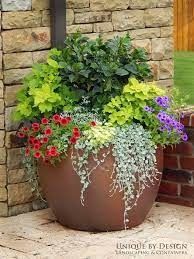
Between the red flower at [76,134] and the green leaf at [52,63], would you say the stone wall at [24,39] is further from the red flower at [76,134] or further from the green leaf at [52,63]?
the red flower at [76,134]

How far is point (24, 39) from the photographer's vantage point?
5.77 meters

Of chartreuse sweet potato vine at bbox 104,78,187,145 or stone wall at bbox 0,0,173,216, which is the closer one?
chartreuse sweet potato vine at bbox 104,78,187,145

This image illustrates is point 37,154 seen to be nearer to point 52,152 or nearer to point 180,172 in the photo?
point 52,152

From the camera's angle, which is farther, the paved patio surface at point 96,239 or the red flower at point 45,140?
the red flower at point 45,140

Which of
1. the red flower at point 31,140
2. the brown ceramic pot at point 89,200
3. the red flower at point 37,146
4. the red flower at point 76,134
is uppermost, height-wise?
the red flower at point 76,134

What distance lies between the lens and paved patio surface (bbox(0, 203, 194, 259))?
16.5 ft

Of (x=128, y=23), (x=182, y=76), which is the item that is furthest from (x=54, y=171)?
(x=182, y=76)

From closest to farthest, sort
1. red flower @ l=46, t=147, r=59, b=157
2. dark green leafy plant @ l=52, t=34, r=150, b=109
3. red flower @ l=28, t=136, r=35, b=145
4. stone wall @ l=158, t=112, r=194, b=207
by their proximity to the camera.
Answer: red flower @ l=46, t=147, r=59, b=157
red flower @ l=28, t=136, r=35, b=145
dark green leafy plant @ l=52, t=34, r=150, b=109
stone wall @ l=158, t=112, r=194, b=207

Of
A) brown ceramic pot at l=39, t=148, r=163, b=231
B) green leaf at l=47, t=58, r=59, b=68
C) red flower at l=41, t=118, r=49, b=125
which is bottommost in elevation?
brown ceramic pot at l=39, t=148, r=163, b=231

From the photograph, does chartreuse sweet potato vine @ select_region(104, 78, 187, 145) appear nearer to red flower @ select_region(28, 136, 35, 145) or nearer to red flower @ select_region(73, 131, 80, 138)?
red flower @ select_region(73, 131, 80, 138)

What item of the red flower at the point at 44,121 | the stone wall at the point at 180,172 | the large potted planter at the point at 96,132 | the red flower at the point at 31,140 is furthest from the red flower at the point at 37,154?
the stone wall at the point at 180,172

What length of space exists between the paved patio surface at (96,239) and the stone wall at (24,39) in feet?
0.61

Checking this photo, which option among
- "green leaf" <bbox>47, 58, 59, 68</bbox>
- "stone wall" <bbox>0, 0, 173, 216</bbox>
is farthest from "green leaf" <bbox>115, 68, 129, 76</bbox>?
"stone wall" <bbox>0, 0, 173, 216</bbox>

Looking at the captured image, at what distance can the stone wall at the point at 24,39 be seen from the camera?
5695 mm
